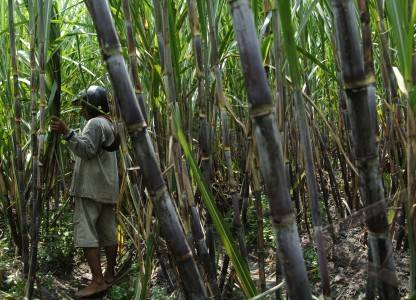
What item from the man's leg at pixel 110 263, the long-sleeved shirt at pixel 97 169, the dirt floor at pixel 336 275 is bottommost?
the dirt floor at pixel 336 275

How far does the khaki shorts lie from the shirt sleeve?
0.29 metres

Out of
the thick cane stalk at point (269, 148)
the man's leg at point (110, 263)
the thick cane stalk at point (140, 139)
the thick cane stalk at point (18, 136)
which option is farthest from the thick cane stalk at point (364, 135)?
the man's leg at point (110, 263)

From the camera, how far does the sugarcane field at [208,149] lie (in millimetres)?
686

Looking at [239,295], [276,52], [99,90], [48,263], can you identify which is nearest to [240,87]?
[99,90]

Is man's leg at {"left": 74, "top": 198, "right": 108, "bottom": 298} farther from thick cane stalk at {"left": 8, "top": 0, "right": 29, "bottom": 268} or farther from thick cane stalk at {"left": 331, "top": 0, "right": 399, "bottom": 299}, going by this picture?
thick cane stalk at {"left": 331, "top": 0, "right": 399, "bottom": 299}

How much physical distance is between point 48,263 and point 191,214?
5.57 feet

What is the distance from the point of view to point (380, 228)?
2.36 ft

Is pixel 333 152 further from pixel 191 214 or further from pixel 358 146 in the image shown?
pixel 358 146

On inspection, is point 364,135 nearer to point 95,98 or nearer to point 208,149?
point 208,149

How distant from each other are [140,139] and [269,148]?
0.25m

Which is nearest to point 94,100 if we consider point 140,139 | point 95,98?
point 95,98

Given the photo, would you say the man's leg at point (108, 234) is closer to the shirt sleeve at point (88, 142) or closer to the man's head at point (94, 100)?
the shirt sleeve at point (88, 142)

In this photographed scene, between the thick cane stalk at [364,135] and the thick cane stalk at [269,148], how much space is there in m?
0.12

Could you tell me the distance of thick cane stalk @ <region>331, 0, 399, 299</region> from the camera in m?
0.65
